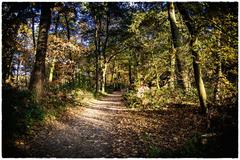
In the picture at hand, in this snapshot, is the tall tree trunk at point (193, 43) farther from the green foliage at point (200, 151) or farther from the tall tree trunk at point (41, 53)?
the tall tree trunk at point (41, 53)

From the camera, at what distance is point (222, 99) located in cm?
932

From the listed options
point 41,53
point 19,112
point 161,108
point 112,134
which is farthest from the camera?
point 161,108

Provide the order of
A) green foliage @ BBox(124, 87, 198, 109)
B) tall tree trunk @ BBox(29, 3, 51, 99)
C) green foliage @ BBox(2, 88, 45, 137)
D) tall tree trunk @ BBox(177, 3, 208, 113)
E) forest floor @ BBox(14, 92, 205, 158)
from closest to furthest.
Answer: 1. forest floor @ BBox(14, 92, 205, 158)
2. green foliage @ BBox(2, 88, 45, 137)
3. tall tree trunk @ BBox(177, 3, 208, 113)
4. tall tree trunk @ BBox(29, 3, 51, 99)
5. green foliage @ BBox(124, 87, 198, 109)

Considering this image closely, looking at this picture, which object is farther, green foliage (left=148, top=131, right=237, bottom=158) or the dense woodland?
the dense woodland

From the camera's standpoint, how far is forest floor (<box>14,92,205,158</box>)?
24.4 ft

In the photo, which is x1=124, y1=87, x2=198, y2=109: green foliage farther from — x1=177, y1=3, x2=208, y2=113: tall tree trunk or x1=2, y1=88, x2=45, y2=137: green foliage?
x1=2, y1=88, x2=45, y2=137: green foliage

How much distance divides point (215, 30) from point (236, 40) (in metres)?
1.11

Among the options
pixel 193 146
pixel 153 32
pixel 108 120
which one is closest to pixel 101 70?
pixel 153 32

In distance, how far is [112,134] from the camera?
373 inches

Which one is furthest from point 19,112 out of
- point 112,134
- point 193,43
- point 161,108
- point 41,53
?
point 161,108

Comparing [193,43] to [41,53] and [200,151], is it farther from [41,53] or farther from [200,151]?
[41,53]

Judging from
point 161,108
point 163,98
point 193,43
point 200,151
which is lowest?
point 200,151

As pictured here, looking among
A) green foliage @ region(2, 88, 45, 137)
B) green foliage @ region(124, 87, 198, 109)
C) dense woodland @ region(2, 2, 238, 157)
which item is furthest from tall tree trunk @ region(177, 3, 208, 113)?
green foliage @ region(2, 88, 45, 137)

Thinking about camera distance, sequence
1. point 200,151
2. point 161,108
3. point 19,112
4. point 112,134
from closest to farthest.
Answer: point 200,151, point 19,112, point 112,134, point 161,108
